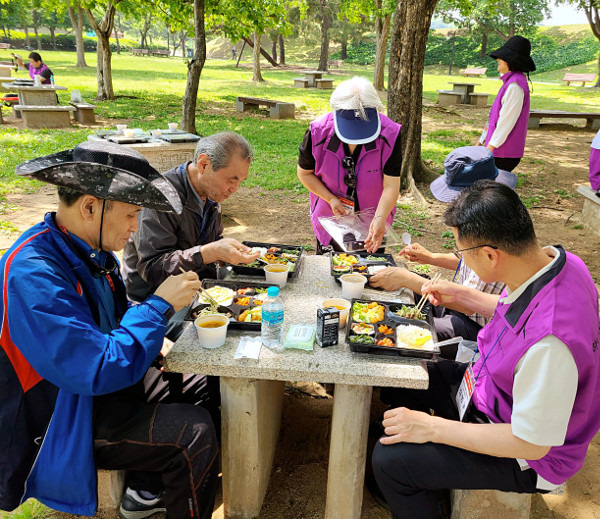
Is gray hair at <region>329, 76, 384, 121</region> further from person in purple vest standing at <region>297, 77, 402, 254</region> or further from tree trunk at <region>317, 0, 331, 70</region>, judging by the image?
tree trunk at <region>317, 0, 331, 70</region>

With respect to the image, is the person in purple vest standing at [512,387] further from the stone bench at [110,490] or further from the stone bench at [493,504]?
the stone bench at [110,490]

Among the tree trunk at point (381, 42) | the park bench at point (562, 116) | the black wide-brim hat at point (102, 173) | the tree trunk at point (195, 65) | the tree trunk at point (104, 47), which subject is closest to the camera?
the black wide-brim hat at point (102, 173)

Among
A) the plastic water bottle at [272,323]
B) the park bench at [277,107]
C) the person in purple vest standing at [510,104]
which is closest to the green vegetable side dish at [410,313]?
the plastic water bottle at [272,323]

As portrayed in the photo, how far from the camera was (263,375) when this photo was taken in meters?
1.91

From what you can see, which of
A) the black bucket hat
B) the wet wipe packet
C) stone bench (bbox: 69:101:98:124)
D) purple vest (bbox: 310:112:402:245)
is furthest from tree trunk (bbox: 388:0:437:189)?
stone bench (bbox: 69:101:98:124)

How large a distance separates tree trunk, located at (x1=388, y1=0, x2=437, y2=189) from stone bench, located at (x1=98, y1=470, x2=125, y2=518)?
5.88m

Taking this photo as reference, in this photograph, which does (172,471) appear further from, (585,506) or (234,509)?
(585,506)

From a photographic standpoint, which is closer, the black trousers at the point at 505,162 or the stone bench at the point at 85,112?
the black trousers at the point at 505,162

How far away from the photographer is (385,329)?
84.4 inches

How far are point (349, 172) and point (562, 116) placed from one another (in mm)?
12204

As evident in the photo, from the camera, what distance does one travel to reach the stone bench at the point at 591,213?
19.5ft

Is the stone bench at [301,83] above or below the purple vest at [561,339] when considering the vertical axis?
above

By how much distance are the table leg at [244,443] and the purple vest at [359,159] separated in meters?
1.73

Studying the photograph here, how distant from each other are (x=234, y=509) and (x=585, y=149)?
11.9m
